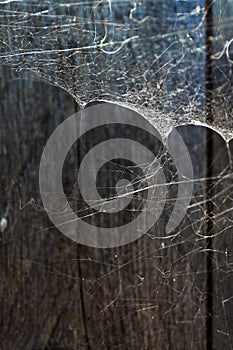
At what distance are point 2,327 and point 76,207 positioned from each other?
251 mm

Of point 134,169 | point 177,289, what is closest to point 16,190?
point 134,169

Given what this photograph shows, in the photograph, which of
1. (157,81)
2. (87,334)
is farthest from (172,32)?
(87,334)

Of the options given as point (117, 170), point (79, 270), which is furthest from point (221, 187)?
point (79, 270)

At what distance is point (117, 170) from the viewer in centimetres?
77

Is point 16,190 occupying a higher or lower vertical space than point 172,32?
lower

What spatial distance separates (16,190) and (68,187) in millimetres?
89

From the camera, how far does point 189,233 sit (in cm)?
78

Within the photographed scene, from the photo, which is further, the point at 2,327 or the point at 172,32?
the point at 2,327

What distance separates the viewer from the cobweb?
74 cm

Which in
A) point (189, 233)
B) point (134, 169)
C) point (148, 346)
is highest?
point (134, 169)

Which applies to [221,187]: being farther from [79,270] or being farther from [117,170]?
[79,270]

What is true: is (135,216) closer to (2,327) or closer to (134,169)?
(134,169)

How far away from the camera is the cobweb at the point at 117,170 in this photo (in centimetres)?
74

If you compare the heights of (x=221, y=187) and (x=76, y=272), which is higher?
(x=221, y=187)
